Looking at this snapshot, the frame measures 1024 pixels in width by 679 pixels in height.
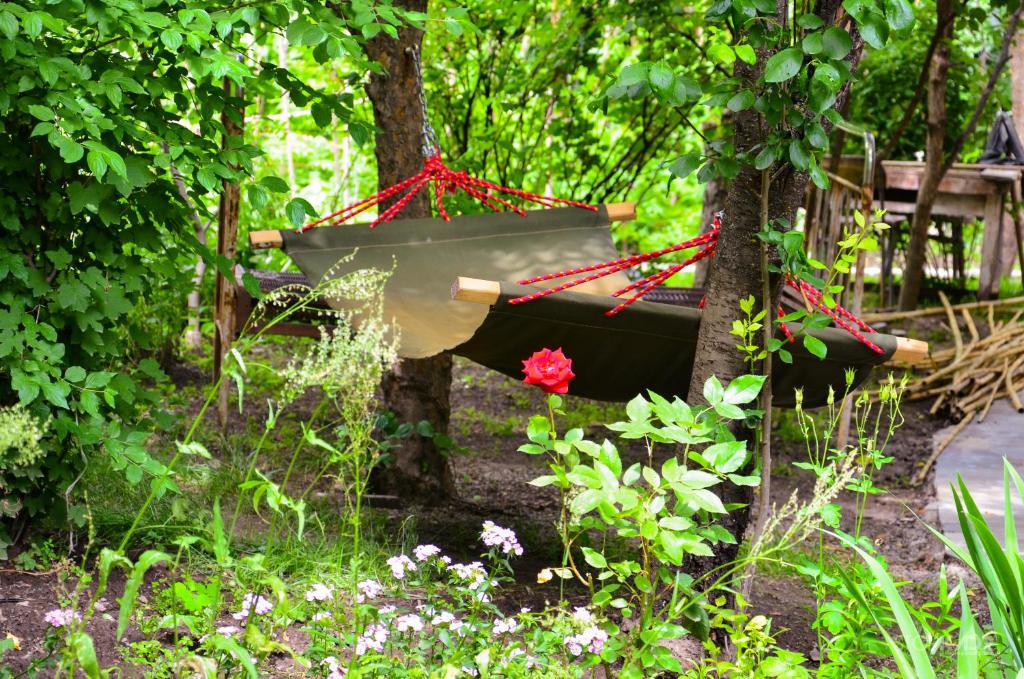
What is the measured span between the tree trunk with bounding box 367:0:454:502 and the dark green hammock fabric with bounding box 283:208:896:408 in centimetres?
32

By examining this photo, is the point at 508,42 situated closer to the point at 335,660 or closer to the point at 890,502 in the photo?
the point at 890,502

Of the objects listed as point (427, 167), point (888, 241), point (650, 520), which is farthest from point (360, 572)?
point (888, 241)

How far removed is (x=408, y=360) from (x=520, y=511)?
66 cm

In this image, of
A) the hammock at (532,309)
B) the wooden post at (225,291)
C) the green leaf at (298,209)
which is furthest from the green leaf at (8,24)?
the wooden post at (225,291)

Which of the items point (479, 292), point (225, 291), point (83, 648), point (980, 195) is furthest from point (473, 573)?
point (980, 195)

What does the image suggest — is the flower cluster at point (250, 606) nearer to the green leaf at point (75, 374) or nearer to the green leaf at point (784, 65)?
the green leaf at point (75, 374)

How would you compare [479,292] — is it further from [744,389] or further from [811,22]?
[811,22]

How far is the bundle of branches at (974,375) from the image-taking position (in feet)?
16.1

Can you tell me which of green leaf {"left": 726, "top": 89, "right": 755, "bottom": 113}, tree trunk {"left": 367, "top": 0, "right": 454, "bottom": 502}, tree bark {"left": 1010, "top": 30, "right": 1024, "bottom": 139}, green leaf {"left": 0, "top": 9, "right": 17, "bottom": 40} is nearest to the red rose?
green leaf {"left": 726, "top": 89, "right": 755, "bottom": 113}

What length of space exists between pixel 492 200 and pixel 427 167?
344 millimetres

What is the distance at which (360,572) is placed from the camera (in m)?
2.41

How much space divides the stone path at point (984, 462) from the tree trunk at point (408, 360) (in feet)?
5.56

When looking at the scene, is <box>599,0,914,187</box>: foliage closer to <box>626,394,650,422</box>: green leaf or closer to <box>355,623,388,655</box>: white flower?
<box>626,394,650,422</box>: green leaf

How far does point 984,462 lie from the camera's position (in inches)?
167
